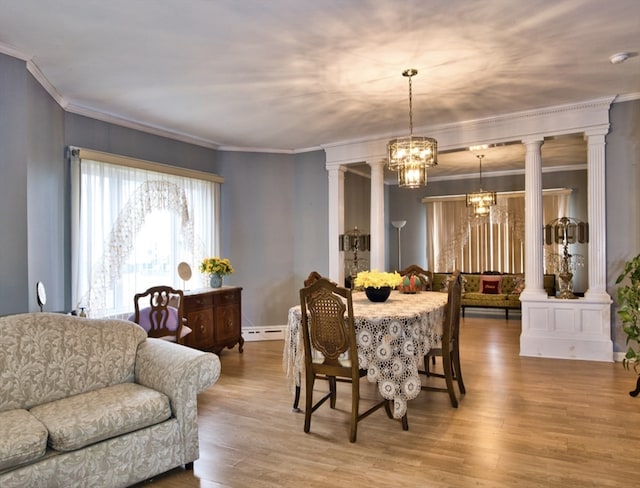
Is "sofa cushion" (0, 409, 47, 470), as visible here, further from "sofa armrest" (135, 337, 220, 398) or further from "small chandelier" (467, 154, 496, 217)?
"small chandelier" (467, 154, 496, 217)

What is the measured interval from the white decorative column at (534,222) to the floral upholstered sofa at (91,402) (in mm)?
3966

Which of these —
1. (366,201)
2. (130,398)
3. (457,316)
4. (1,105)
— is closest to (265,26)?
(1,105)

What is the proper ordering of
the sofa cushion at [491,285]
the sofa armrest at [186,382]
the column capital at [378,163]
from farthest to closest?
1. the sofa cushion at [491,285]
2. the column capital at [378,163]
3. the sofa armrest at [186,382]

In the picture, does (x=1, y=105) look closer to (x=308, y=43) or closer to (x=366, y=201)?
(x=308, y=43)

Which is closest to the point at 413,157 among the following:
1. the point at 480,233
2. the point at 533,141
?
the point at 533,141

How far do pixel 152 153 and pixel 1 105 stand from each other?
2.22 m

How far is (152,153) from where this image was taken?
5352mm

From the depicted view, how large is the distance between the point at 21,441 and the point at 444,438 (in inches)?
96.0

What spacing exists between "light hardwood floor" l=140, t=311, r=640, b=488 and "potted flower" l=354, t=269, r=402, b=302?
92 centimetres

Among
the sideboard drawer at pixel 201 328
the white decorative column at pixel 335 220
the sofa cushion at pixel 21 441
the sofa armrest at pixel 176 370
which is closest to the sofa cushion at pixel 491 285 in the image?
the white decorative column at pixel 335 220

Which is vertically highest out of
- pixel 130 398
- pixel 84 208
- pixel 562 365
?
pixel 84 208

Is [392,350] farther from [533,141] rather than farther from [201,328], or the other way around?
[533,141]

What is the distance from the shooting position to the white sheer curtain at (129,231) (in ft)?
14.5

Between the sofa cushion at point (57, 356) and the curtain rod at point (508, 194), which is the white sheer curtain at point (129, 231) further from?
the curtain rod at point (508, 194)
